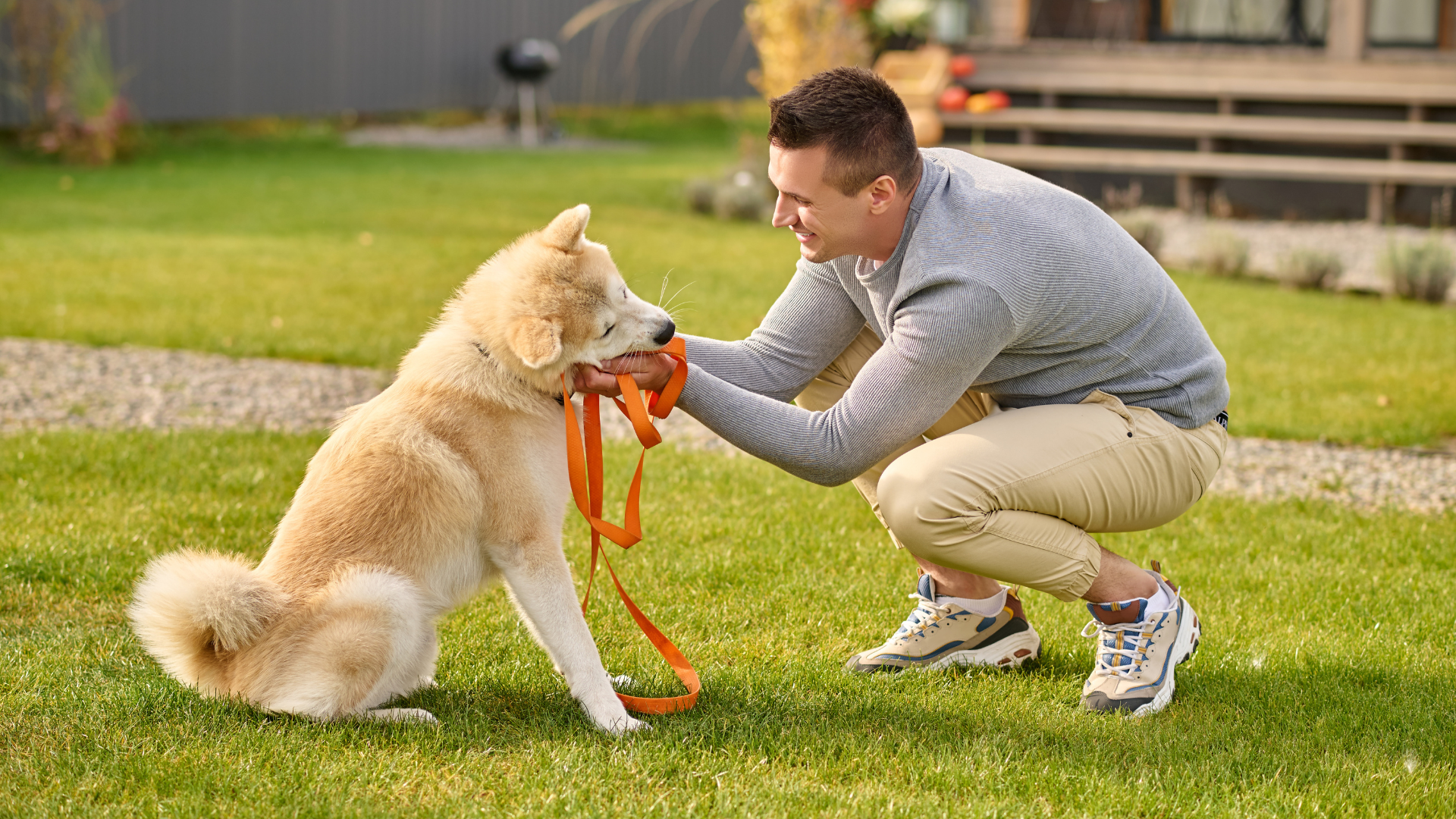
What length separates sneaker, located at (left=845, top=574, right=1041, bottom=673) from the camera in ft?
10.8

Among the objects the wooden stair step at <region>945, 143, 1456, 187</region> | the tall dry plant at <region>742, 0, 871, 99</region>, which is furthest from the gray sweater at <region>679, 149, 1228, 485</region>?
the wooden stair step at <region>945, 143, 1456, 187</region>

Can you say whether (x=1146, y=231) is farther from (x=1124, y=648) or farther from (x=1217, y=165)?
(x=1124, y=648)

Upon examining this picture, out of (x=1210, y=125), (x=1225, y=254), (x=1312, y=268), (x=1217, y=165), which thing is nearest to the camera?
(x=1312, y=268)

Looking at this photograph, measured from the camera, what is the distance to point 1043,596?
3904 millimetres

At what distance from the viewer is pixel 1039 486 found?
2.96m

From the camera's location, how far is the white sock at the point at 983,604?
3312 millimetres

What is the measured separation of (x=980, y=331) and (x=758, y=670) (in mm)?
1084

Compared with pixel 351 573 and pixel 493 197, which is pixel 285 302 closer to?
pixel 493 197

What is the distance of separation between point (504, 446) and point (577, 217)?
1.76ft

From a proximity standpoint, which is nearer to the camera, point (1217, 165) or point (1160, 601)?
point (1160, 601)

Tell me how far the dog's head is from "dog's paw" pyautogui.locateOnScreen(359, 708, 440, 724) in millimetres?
799

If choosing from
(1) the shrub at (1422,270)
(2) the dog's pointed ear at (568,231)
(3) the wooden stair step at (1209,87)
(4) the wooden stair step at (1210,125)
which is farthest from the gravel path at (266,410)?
(3) the wooden stair step at (1209,87)

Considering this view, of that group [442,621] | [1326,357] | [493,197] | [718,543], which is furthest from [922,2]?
[442,621]

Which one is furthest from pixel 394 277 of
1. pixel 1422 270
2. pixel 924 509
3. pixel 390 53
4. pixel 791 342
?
pixel 390 53
